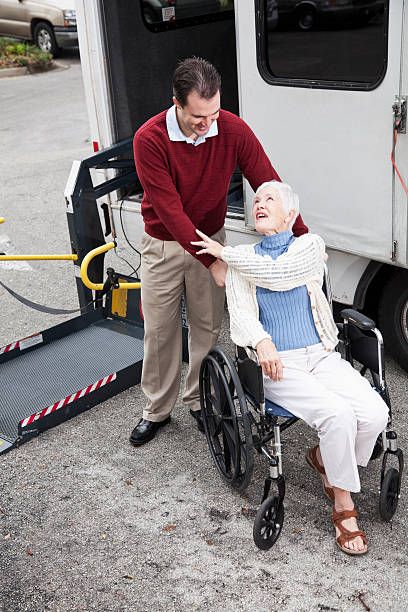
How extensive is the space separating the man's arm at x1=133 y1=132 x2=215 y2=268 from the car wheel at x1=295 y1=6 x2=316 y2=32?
1.24 m

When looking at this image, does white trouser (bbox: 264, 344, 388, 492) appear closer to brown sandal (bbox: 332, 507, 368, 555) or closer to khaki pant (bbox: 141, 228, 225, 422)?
brown sandal (bbox: 332, 507, 368, 555)

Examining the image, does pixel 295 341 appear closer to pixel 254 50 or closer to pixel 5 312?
pixel 254 50

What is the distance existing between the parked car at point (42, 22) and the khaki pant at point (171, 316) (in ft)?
38.5

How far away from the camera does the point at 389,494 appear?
319 centimetres

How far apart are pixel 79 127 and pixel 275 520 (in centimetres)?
816

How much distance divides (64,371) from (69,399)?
0.38 m

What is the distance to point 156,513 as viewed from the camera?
342cm

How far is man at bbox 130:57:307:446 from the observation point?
3154 mm

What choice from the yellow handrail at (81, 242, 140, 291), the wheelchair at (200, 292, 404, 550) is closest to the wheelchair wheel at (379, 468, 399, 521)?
the wheelchair at (200, 292, 404, 550)

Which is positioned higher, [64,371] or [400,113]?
[400,113]

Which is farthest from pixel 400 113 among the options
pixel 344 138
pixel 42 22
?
pixel 42 22

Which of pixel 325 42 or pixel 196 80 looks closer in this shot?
pixel 196 80

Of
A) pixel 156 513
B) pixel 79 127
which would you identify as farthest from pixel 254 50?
pixel 79 127

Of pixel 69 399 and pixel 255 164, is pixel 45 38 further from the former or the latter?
pixel 255 164
